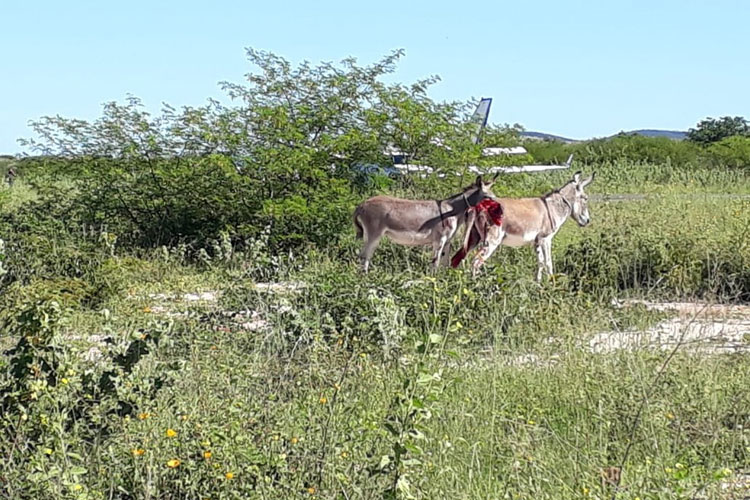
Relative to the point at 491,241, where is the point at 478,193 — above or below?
above

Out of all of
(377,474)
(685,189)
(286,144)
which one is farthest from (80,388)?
(685,189)

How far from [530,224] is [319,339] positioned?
286 inches

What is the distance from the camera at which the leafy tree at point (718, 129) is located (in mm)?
58656

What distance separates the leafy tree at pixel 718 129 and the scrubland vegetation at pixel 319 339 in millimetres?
42968

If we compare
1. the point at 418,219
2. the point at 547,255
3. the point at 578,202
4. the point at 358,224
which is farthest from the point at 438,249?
the point at 578,202

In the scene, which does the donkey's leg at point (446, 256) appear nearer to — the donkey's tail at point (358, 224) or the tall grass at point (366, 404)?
the donkey's tail at point (358, 224)

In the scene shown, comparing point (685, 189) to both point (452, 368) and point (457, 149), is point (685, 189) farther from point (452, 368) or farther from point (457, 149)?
point (452, 368)

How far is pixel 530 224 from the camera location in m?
13.6

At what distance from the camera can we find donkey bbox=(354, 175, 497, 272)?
44.0ft

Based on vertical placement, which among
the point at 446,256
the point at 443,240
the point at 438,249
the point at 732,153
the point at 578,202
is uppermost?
the point at 578,202

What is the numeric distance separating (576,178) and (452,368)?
8.70 metres

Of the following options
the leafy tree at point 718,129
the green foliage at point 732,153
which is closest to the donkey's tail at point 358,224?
the green foliage at point 732,153

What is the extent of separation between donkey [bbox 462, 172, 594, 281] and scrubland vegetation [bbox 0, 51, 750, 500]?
416 mm

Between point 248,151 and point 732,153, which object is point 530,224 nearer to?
point 248,151
